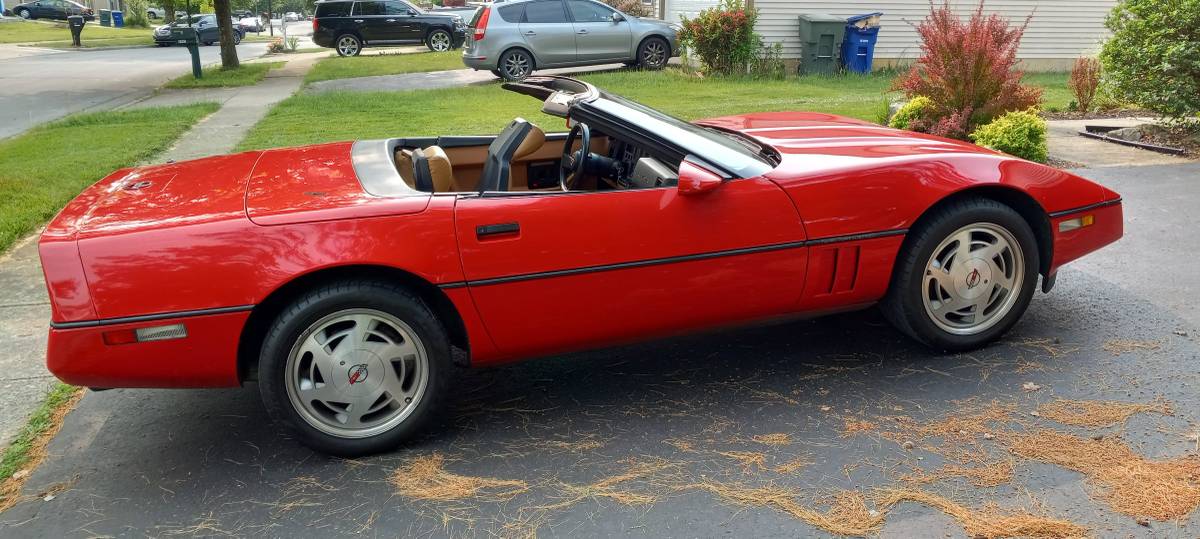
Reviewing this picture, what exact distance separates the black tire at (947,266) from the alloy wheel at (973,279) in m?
0.01

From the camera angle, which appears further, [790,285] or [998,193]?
[998,193]

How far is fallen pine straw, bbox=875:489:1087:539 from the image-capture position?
265 centimetres

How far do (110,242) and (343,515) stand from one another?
48.1 inches

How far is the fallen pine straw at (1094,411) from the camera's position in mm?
3295

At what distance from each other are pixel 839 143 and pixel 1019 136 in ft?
15.0

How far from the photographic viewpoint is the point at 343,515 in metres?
2.87

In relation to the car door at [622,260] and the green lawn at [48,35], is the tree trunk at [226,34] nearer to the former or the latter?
the car door at [622,260]

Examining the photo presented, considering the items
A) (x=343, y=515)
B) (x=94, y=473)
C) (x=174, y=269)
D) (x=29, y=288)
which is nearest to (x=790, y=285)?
(x=343, y=515)

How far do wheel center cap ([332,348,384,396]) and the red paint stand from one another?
1.12ft

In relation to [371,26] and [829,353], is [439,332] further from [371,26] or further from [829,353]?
[371,26]

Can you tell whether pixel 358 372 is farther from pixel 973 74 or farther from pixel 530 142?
pixel 973 74

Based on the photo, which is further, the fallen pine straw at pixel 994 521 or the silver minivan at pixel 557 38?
the silver minivan at pixel 557 38

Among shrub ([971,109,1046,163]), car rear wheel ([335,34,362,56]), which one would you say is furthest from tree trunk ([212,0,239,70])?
shrub ([971,109,1046,163])

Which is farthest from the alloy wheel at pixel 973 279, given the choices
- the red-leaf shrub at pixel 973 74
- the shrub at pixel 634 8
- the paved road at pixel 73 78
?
the shrub at pixel 634 8
